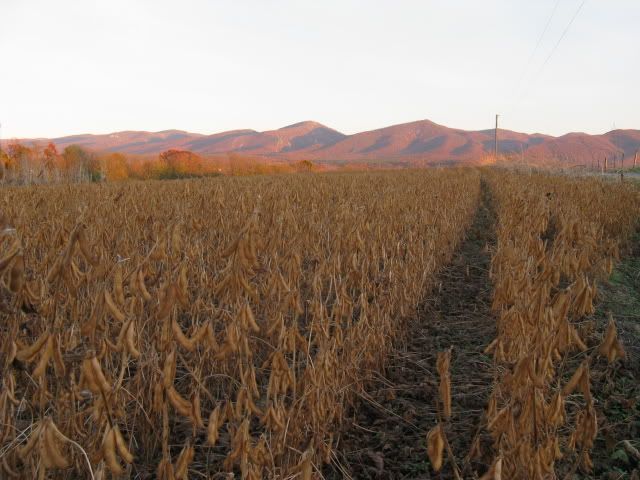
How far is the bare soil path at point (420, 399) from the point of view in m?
2.12

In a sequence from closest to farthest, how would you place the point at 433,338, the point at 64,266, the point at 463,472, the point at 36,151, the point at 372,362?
1. the point at 64,266
2. the point at 463,472
3. the point at 372,362
4. the point at 433,338
5. the point at 36,151

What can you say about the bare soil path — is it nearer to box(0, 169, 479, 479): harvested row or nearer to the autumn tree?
box(0, 169, 479, 479): harvested row

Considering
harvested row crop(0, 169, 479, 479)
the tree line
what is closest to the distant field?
harvested row crop(0, 169, 479, 479)

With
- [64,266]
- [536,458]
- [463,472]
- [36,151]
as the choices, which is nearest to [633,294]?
[463,472]

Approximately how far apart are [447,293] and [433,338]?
4.26 ft

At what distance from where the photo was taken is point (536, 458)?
1.38 m

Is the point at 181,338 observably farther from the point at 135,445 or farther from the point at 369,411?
the point at 369,411

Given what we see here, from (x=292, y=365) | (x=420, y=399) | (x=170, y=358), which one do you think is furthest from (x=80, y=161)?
(x=170, y=358)

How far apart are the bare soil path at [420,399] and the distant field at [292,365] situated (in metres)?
0.01

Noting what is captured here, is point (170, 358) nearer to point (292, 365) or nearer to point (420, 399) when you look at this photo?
point (292, 365)

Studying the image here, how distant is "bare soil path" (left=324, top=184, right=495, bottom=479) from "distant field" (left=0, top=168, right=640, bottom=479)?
0.01m

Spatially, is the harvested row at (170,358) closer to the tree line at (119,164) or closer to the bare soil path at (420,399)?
the bare soil path at (420,399)

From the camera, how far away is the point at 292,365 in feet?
6.03

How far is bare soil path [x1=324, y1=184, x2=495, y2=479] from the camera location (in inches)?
83.4
